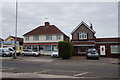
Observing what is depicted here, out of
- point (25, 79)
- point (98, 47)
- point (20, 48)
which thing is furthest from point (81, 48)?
point (25, 79)

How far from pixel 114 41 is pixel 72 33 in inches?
368

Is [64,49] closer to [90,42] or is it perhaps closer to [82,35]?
[90,42]

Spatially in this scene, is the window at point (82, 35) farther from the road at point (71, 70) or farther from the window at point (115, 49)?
the road at point (71, 70)

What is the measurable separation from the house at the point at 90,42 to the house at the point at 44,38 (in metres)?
5.05

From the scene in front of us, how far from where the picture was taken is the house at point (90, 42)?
28203mm

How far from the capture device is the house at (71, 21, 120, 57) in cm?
2820

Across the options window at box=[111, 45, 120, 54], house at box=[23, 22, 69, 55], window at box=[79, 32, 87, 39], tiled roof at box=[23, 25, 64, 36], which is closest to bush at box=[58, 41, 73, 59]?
window at box=[79, 32, 87, 39]

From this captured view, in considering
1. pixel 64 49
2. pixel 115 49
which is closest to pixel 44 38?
pixel 64 49

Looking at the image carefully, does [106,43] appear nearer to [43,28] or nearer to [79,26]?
[79,26]

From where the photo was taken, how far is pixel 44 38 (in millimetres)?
36500

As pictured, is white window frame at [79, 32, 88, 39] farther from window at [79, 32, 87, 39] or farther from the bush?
the bush

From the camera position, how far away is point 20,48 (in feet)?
131

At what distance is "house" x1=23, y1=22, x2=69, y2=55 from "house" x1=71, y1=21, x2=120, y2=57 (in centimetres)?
505

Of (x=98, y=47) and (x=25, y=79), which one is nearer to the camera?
(x=25, y=79)
